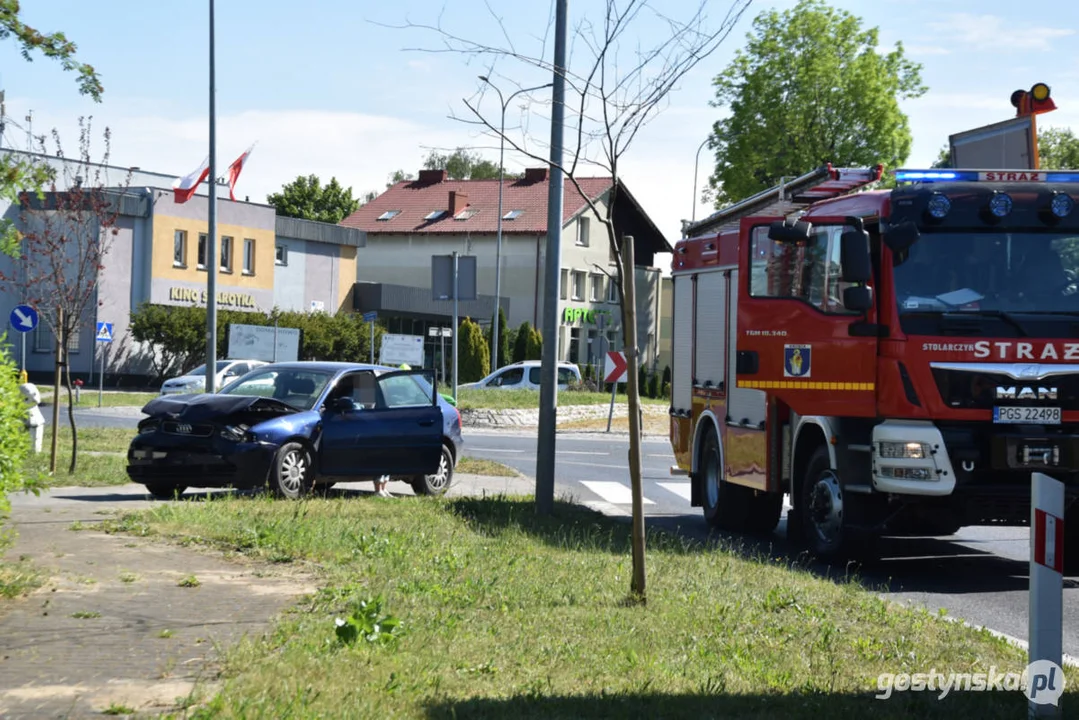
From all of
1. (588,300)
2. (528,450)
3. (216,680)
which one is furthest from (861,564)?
(588,300)

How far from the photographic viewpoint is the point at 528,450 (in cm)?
2794

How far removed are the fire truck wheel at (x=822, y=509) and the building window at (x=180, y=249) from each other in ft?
146

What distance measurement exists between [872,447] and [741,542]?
294cm

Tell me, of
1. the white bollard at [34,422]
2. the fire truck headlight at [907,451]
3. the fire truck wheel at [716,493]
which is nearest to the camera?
the fire truck headlight at [907,451]

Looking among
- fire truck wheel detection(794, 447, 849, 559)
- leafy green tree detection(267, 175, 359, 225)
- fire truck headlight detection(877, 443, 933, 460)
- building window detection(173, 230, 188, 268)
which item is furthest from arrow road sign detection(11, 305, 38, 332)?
leafy green tree detection(267, 175, 359, 225)

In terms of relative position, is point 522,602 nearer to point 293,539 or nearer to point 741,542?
point 293,539

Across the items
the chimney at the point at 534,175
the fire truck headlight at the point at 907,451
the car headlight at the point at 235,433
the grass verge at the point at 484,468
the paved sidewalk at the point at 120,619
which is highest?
the chimney at the point at 534,175

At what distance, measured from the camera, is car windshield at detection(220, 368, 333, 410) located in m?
15.3

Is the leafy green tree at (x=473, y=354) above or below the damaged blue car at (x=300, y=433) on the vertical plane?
above

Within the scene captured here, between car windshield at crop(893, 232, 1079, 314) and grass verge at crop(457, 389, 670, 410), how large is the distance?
23455mm

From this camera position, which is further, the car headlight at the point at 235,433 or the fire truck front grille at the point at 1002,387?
the car headlight at the point at 235,433

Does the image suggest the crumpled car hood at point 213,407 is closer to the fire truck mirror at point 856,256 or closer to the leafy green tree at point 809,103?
the fire truck mirror at point 856,256

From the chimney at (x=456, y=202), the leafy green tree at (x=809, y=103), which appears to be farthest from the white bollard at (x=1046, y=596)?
the chimney at (x=456, y=202)

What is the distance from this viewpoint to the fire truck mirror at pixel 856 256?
1089cm
